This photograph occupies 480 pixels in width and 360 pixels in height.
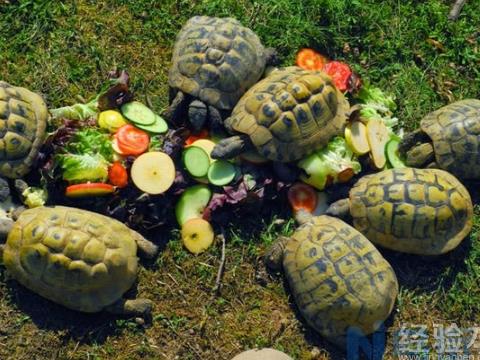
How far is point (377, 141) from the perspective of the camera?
26.0 feet

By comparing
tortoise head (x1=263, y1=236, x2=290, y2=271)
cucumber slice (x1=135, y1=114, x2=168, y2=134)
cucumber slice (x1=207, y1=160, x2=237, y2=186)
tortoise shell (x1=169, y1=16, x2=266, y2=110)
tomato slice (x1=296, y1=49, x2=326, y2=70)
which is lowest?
tortoise head (x1=263, y1=236, x2=290, y2=271)

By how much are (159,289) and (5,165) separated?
7.41 ft

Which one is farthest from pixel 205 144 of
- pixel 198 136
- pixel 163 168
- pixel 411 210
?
pixel 411 210

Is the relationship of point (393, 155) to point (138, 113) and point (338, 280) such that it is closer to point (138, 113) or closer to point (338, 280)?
point (338, 280)

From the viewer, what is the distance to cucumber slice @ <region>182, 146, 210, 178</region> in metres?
7.60

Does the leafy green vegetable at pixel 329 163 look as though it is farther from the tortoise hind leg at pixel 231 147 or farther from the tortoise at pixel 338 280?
the tortoise hind leg at pixel 231 147

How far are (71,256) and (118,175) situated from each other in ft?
3.58

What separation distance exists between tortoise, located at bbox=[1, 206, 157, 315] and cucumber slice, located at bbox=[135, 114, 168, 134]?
1.17 m

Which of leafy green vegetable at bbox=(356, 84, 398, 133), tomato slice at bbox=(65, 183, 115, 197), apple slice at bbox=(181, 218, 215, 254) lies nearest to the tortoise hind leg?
apple slice at bbox=(181, 218, 215, 254)

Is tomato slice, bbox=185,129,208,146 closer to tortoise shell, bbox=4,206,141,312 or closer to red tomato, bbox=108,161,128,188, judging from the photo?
red tomato, bbox=108,161,128,188

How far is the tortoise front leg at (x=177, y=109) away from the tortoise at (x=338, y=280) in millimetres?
2070

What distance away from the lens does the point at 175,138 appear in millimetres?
7684

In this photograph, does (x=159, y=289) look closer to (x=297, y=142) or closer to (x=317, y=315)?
(x=317, y=315)

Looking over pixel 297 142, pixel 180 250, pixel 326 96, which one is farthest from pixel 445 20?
pixel 180 250
